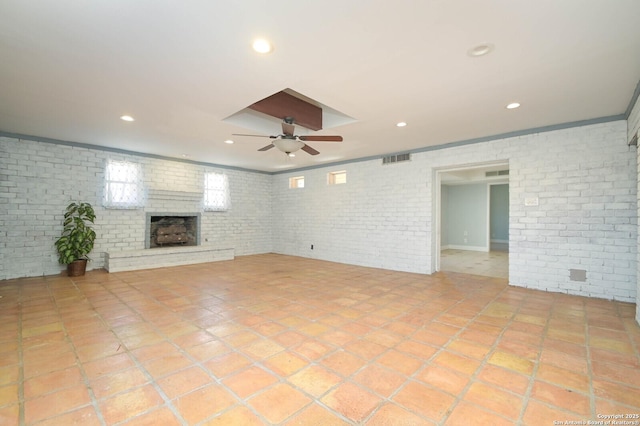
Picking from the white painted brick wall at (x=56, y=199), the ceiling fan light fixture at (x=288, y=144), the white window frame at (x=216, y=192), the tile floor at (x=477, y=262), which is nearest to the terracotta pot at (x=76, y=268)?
the white painted brick wall at (x=56, y=199)

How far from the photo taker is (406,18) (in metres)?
1.94

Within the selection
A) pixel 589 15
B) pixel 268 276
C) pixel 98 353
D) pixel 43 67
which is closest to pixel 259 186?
pixel 268 276

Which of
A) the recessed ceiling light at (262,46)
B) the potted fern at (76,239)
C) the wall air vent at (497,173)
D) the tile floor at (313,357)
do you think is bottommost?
the tile floor at (313,357)

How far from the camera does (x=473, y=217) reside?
916 cm

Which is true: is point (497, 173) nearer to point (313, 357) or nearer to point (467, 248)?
point (467, 248)

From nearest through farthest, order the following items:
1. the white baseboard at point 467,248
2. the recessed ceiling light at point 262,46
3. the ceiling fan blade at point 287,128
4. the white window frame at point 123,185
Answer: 1. the recessed ceiling light at point 262,46
2. the ceiling fan blade at point 287,128
3. the white window frame at point 123,185
4. the white baseboard at point 467,248

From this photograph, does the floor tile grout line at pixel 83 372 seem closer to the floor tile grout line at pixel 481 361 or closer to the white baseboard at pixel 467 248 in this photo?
the floor tile grout line at pixel 481 361

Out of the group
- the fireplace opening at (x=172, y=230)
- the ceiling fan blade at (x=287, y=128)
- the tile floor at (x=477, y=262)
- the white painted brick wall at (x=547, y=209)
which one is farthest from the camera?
the fireplace opening at (x=172, y=230)

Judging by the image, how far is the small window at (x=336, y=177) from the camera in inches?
282

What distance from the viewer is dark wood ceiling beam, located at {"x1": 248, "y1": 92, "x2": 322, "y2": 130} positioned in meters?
3.51

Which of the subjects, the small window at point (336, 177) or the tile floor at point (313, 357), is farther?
the small window at point (336, 177)

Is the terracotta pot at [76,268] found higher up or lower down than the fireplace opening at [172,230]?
lower down

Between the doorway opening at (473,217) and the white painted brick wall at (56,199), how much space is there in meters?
6.88

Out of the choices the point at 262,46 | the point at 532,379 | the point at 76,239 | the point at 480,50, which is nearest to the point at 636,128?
the point at 480,50
